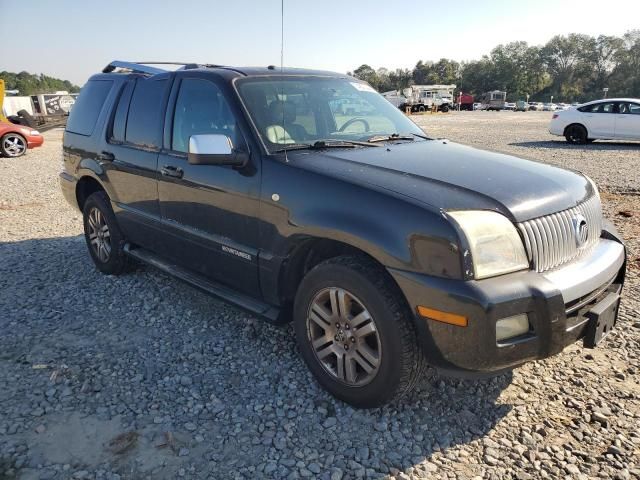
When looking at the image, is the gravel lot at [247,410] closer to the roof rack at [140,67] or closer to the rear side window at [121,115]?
the rear side window at [121,115]

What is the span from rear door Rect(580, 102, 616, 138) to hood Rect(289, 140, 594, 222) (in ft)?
47.9

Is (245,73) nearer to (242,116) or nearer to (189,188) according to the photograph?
(242,116)

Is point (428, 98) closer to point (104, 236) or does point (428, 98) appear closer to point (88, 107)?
point (88, 107)

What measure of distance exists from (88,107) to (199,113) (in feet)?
6.68

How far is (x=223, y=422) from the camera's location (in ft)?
9.13

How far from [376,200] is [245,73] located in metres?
1.68

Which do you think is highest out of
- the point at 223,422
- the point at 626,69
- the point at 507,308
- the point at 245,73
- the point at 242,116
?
the point at 626,69

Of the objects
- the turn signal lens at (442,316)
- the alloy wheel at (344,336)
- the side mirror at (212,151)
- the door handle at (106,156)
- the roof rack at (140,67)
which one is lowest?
the alloy wheel at (344,336)

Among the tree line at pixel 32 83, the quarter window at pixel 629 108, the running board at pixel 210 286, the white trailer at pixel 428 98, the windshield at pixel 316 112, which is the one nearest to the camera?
the running board at pixel 210 286

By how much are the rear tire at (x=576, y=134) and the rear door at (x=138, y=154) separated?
1543 centimetres

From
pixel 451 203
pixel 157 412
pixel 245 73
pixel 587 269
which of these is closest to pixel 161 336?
pixel 157 412

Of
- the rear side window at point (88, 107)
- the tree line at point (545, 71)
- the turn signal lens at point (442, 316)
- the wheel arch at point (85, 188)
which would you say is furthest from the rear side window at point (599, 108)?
the tree line at point (545, 71)

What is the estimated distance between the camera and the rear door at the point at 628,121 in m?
15.2

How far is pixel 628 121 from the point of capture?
50.2 feet
